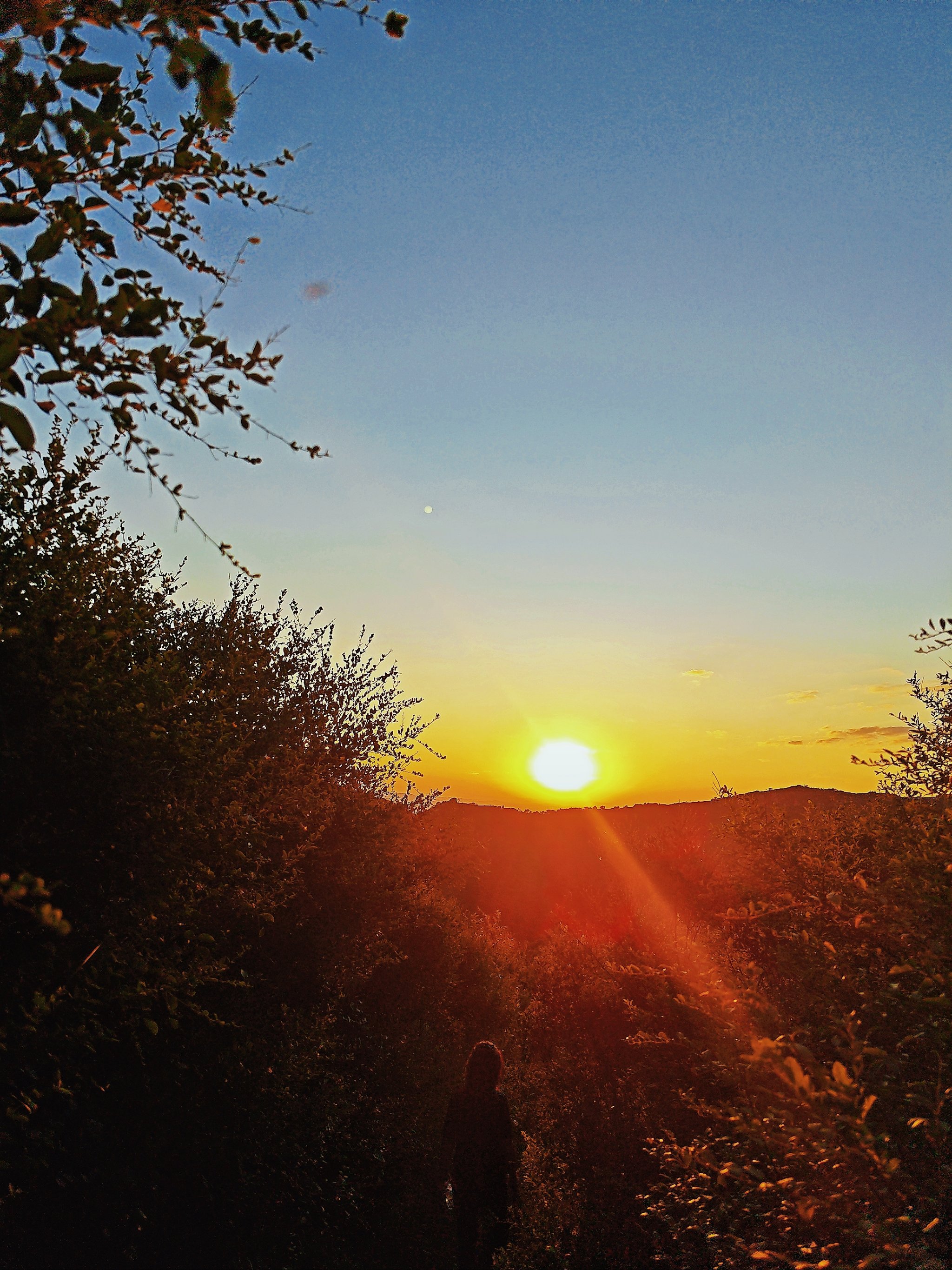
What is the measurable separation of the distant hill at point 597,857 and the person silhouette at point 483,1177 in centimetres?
507

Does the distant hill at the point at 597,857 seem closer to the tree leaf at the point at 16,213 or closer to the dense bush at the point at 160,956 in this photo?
the dense bush at the point at 160,956

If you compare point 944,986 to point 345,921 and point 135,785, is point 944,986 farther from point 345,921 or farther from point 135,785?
point 345,921

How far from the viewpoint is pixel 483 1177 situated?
24.3 feet

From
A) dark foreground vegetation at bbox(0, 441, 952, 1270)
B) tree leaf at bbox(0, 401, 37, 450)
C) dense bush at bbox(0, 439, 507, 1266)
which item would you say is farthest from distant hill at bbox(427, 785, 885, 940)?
tree leaf at bbox(0, 401, 37, 450)

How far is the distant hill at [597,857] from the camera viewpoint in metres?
15.8

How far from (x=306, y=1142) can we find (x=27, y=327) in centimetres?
868

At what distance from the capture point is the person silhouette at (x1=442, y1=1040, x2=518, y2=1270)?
739 cm

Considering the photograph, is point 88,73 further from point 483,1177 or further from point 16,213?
point 483,1177

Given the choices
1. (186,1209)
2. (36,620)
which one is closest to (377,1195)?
(186,1209)

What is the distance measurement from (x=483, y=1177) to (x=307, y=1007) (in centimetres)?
257

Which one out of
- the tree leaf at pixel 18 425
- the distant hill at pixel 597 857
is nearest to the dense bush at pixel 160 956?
the tree leaf at pixel 18 425

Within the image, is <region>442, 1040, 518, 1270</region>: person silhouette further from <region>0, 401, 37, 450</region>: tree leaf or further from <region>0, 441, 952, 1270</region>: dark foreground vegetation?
<region>0, 401, 37, 450</region>: tree leaf

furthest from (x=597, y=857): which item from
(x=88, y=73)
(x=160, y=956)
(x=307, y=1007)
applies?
(x=88, y=73)

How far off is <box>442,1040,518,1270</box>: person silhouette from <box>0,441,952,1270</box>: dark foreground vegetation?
126 cm
